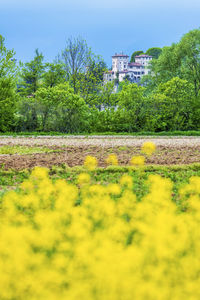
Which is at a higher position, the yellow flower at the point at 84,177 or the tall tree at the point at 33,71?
the tall tree at the point at 33,71

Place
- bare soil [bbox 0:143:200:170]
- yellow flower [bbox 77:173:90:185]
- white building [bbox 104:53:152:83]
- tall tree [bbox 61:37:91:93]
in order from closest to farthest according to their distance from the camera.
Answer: yellow flower [bbox 77:173:90:185] < bare soil [bbox 0:143:200:170] < tall tree [bbox 61:37:91:93] < white building [bbox 104:53:152:83]

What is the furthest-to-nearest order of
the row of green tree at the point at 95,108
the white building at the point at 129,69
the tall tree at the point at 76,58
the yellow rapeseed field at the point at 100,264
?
the white building at the point at 129,69, the tall tree at the point at 76,58, the row of green tree at the point at 95,108, the yellow rapeseed field at the point at 100,264

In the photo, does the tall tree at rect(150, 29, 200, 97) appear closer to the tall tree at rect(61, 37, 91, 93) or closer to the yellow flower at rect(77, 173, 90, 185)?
the tall tree at rect(61, 37, 91, 93)

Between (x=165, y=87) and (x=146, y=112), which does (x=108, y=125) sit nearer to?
(x=146, y=112)

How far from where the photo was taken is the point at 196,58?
3838 centimetres

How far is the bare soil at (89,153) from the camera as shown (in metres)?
11.4

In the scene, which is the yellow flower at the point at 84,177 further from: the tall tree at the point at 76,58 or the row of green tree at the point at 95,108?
the tall tree at the point at 76,58

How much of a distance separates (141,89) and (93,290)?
24.3 metres

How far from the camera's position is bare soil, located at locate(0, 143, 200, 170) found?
37.5 ft

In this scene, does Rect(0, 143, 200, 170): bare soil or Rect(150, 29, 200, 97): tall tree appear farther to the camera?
Rect(150, 29, 200, 97): tall tree

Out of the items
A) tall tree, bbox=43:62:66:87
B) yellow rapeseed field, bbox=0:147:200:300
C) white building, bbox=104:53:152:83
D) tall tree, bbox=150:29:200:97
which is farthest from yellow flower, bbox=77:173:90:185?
white building, bbox=104:53:152:83

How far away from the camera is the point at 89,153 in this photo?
13984 millimetres

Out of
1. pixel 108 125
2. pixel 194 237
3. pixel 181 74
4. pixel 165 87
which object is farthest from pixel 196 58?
pixel 194 237

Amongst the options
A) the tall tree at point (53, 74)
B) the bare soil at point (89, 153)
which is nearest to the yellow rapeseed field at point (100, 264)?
the bare soil at point (89, 153)
